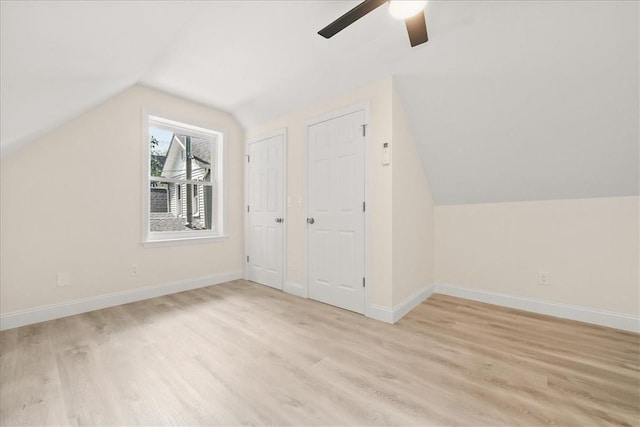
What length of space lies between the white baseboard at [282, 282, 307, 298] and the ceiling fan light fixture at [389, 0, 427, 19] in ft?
9.33

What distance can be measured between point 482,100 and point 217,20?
7.66 ft

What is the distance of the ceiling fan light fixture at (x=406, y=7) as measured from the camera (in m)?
1.43

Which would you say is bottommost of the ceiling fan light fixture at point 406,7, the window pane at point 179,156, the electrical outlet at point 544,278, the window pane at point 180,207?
the electrical outlet at point 544,278

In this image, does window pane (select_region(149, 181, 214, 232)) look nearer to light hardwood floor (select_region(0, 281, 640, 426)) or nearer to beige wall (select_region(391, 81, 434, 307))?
light hardwood floor (select_region(0, 281, 640, 426))

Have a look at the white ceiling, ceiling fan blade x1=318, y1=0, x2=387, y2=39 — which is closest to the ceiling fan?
ceiling fan blade x1=318, y1=0, x2=387, y2=39

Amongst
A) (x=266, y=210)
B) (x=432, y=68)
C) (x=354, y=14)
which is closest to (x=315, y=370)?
(x=354, y=14)

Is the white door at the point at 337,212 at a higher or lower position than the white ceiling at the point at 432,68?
lower

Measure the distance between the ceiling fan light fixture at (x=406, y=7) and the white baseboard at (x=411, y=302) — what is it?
91.5 inches

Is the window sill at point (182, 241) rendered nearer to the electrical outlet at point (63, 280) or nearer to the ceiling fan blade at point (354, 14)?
the electrical outlet at point (63, 280)

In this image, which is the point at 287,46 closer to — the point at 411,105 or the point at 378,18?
the point at 378,18

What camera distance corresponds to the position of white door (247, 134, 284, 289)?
367 centimetres

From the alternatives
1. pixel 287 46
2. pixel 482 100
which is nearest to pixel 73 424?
pixel 287 46

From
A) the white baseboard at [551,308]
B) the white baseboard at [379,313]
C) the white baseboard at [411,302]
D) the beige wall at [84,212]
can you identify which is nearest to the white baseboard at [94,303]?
the beige wall at [84,212]

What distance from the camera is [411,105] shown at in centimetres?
273
